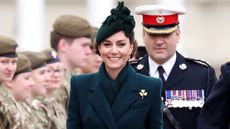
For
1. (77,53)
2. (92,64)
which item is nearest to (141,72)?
(77,53)

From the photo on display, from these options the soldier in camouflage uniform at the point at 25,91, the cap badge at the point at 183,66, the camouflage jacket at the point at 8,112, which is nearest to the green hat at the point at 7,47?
the soldier in camouflage uniform at the point at 25,91

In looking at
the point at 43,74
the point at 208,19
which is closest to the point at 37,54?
the point at 43,74

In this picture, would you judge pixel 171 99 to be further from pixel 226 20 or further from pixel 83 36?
pixel 226 20

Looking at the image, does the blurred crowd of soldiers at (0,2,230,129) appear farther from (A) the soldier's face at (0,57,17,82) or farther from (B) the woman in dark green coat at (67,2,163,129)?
(B) the woman in dark green coat at (67,2,163,129)

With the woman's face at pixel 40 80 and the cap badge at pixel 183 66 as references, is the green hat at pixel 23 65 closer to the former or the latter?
the woman's face at pixel 40 80

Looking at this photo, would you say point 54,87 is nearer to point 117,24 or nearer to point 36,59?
point 36,59

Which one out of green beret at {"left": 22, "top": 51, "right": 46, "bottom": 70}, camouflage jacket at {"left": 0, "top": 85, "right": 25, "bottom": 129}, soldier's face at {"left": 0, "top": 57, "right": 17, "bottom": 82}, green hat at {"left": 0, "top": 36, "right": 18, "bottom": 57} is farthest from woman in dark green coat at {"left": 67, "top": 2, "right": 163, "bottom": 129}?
green beret at {"left": 22, "top": 51, "right": 46, "bottom": 70}

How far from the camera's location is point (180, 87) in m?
11.9

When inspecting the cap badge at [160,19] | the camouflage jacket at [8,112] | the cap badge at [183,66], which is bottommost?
the camouflage jacket at [8,112]

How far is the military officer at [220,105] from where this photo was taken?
1008 cm

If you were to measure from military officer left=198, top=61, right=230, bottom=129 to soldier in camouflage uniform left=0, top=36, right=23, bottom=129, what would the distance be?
8.03ft

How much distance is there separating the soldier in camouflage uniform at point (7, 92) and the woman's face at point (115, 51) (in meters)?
2.28

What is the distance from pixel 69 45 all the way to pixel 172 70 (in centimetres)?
347

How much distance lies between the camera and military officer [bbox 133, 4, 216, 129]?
11.6 m
